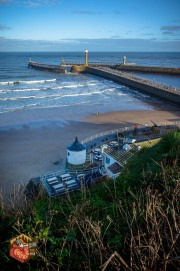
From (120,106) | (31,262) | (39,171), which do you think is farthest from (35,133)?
(31,262)

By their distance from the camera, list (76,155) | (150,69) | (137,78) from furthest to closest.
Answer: (150,69) → (137,78) → (76,155)

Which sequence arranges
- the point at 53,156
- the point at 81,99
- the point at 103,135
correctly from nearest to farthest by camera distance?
1. the point at 53,156
2. the point at 103,135
3. the point at 81,99

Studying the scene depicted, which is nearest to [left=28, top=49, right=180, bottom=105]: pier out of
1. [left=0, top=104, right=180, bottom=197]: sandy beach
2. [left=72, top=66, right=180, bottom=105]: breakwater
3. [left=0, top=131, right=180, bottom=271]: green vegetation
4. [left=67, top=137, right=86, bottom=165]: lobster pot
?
[left=72, top=66, right=180, bottom=105]: breakwater

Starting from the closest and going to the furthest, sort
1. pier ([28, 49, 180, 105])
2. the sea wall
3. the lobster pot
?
1. the lobster pot
2. pier ([28, 49, 180, 105])
3. the sea wall

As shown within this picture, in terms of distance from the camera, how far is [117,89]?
157 ft

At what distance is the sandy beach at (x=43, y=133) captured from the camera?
16406 mm

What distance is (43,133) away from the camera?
23.5 m

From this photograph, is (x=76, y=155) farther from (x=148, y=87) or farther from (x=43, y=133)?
(x=148, y=87)

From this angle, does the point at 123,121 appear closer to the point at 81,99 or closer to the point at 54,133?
the point at 54,133

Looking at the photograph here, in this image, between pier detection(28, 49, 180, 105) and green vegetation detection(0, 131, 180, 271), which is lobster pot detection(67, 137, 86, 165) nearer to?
green vegetation detection(0, 131, 180, 271)

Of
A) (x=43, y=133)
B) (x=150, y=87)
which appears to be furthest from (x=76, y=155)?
(x=150, y=87)

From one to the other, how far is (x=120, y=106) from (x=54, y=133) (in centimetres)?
1390

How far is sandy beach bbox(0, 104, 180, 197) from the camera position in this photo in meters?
16.4

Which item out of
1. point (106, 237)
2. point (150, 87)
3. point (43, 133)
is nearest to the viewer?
point (106, 237)
